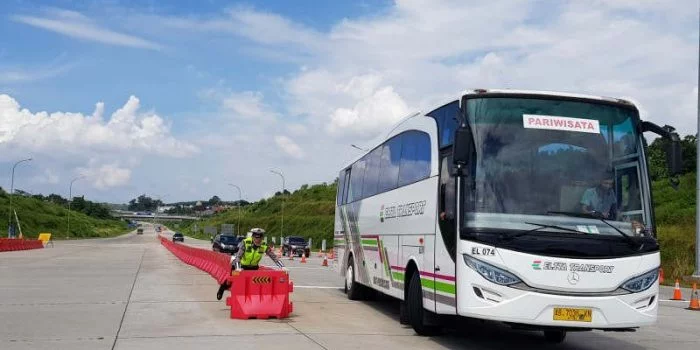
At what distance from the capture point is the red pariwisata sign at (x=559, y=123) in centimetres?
935

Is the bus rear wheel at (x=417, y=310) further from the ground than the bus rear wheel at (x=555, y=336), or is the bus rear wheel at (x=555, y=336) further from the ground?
the bus rear wheel at (x=417, y=310)

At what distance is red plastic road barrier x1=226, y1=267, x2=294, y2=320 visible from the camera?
12.9 metres

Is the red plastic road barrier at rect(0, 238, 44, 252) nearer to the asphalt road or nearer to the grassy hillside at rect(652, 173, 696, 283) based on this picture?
the asphalt road

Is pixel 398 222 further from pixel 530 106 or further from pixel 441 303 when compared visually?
pixel 530 106

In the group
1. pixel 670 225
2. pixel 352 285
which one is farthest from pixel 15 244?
pixel 670 225

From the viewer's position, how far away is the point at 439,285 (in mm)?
9867

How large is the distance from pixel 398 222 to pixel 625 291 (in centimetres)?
457

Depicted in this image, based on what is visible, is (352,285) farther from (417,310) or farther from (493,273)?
(493,273)

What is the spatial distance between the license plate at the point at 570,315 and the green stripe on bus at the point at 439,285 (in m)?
1.29

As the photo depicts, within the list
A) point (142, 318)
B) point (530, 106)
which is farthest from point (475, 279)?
point (142, 318)

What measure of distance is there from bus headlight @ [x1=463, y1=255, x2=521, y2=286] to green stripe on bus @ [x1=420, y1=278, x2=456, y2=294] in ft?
1.84

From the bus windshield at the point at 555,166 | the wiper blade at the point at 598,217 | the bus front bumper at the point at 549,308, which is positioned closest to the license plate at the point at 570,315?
the bus front bumper at the point at 549,308

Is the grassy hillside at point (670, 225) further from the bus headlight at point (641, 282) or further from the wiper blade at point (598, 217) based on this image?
the wiper blade at point (598, 217)

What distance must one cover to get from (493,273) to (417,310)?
277 cm
